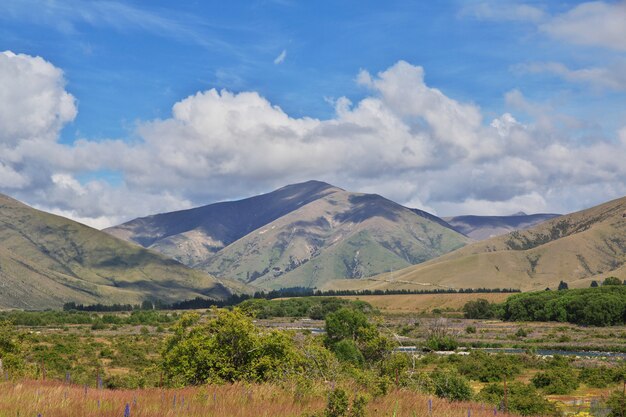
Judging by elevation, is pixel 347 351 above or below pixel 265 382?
below

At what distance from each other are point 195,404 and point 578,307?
7060 inches

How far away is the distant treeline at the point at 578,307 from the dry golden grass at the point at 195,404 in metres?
167

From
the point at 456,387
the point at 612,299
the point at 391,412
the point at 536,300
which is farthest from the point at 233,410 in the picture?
the point at 536,300

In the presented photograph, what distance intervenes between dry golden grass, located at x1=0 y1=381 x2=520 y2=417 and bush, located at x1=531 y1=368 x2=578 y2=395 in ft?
172

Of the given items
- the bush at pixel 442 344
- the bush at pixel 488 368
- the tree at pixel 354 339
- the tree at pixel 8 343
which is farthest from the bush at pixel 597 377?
the tree at pixel 8 343

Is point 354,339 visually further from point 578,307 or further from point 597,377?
point 578,307

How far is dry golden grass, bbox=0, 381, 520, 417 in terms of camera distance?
11.2 meters

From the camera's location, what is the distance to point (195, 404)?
41.2 feet

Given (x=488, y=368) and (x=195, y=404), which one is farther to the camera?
(x=488, y=368)

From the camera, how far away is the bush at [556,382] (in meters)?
62.1

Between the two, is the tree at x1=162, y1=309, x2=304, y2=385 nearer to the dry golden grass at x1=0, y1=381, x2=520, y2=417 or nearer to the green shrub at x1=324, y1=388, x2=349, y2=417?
the dry golden grass at x1=0, y1=381, x2=520, y2=417

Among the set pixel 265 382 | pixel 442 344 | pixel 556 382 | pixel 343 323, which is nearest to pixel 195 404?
pixel 265 382

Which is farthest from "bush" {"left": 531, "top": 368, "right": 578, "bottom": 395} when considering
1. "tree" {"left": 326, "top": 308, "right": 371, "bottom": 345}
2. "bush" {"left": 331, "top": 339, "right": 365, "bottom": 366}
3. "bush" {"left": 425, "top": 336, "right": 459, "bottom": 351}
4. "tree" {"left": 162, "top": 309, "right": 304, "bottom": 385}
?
"bush" {"left": 425, "top": 336, "right": 459, "bottom": 351}

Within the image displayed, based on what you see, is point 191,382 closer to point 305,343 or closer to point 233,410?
point 305,343
